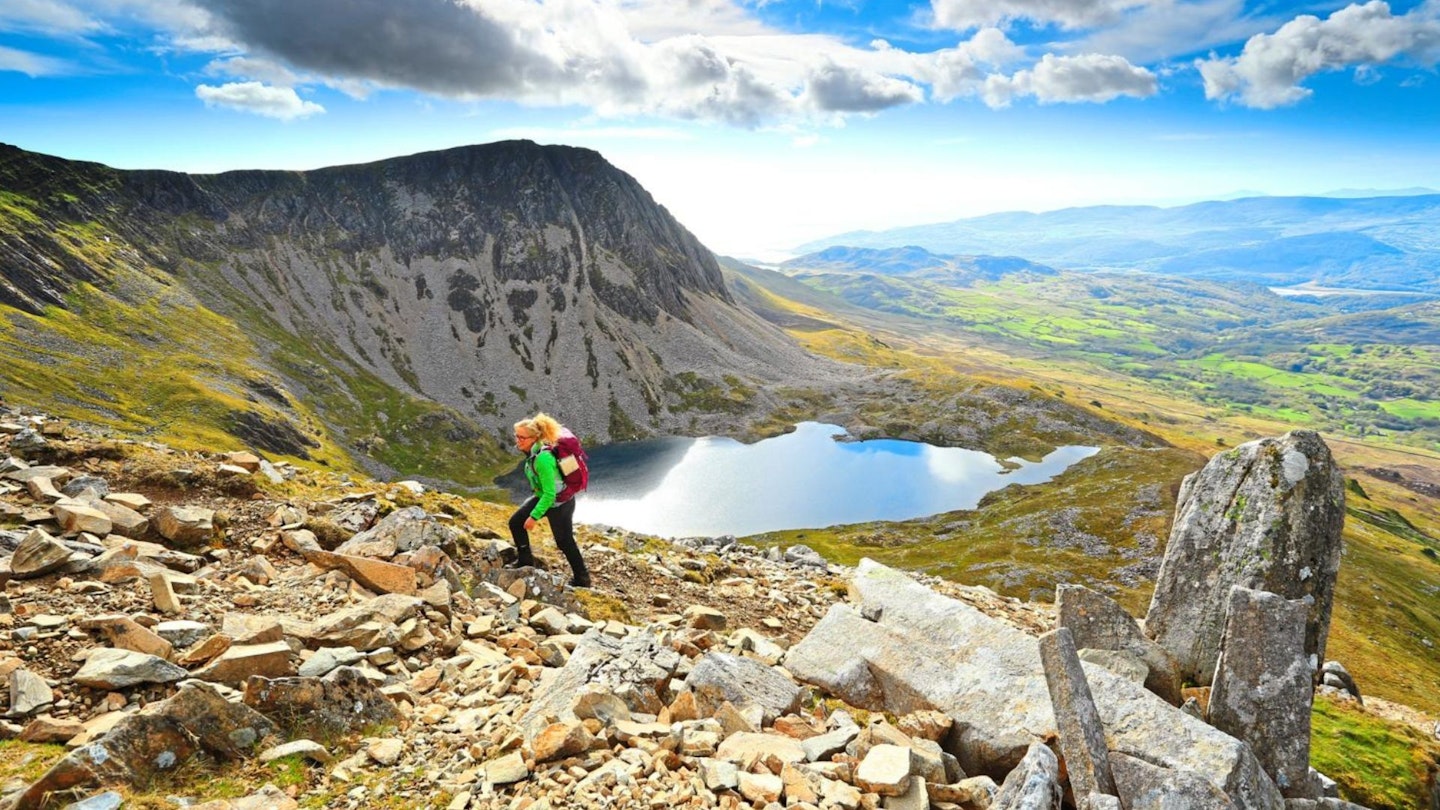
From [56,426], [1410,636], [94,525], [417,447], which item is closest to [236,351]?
[417,447]

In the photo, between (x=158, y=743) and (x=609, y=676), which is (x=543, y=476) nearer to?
(x=609, y=676)

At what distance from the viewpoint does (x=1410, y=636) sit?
8362 centimetres

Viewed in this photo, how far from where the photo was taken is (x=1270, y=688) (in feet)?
35.9

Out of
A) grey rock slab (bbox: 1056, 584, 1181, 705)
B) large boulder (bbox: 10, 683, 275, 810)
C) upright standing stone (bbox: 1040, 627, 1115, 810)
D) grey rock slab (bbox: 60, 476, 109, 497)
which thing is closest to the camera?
large boulder (bbox: 10, 683, 275, 810)

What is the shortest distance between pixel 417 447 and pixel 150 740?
169 m

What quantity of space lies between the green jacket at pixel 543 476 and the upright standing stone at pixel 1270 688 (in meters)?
14.4

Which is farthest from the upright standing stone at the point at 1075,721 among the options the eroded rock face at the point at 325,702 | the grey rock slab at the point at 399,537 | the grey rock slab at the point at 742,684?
the grey rock slab at the point at 399,537

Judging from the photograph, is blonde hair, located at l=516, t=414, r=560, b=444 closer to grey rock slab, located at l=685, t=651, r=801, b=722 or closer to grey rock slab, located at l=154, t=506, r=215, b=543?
grey rock slab, located at l=154, t=506, r=215, b=543

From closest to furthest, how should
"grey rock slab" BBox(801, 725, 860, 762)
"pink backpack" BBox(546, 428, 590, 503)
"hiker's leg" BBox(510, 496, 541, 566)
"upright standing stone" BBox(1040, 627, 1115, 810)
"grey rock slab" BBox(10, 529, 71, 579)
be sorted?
"upright standing stone" BBox(1040, 627, 1115, 810) → "grey rock slab" BBox(801, 725, 860, 762) → "grey rock slab" BBox(10, 529, 71, 579) → "pink backpack" BBox(546, 428, 590, 503) → "hiker's leg" BBox(510, 496, 541, 566)

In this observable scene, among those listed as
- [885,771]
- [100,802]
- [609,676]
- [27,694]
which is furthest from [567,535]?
[885,771]

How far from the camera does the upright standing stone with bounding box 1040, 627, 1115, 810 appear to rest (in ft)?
28.7

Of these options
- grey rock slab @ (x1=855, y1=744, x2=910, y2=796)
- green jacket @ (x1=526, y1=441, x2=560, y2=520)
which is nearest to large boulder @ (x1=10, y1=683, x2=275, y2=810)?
grey rock slab @ (x1=855, y1=744, x2=910, y2=796)

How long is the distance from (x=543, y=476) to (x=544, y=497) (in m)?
0.60

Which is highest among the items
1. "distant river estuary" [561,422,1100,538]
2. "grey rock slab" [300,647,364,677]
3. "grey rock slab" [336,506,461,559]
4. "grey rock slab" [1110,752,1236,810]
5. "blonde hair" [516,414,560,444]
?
"blonde hair" [516,414,560,444]
